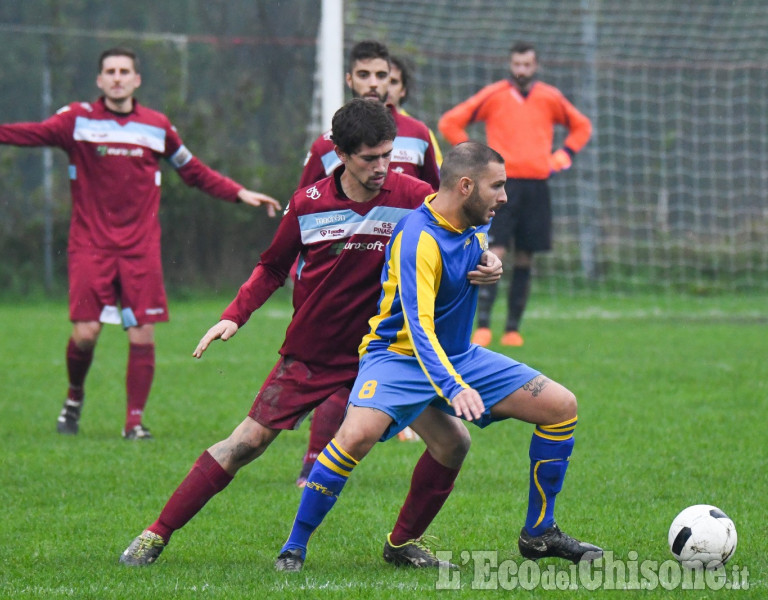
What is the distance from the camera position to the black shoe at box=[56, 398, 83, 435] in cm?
726

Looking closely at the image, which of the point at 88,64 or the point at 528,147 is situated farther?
the point at 88,64

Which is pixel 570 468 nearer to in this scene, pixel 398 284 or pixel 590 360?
pixel 398 284

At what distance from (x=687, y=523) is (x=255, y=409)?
157 cm

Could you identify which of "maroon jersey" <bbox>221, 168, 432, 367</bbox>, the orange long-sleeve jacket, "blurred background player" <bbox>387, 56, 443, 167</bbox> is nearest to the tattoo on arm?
"maroon jersey" <bbox>221, 168, 432, 367</bbox>

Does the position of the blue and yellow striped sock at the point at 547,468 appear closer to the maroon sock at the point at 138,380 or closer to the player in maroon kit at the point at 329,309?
the player in maroon kit at the point at 329,309

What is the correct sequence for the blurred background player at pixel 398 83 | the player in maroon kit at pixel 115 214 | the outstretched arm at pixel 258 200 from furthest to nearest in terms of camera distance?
the player in maroon kit at pixel 115 214, the blurred background player at pixel 398 83, the outstretched arm at pixel 258 200

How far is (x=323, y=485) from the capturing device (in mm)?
4176

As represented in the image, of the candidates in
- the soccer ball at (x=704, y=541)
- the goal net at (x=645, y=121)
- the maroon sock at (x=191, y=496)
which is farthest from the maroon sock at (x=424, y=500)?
the goal net at (x=645, y=121)

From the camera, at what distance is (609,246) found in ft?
52.0

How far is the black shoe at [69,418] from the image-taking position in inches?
286

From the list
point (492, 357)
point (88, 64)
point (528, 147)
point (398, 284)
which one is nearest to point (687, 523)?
point (492, 357)

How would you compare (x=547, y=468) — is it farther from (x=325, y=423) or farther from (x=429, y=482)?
(x=325, y=423)

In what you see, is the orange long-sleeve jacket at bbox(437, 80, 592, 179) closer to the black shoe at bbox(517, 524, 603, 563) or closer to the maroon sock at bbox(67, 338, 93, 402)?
the maroon sock at bbox(67, 338, 93, 402)

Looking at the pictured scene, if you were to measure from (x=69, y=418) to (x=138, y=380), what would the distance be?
0.50m
